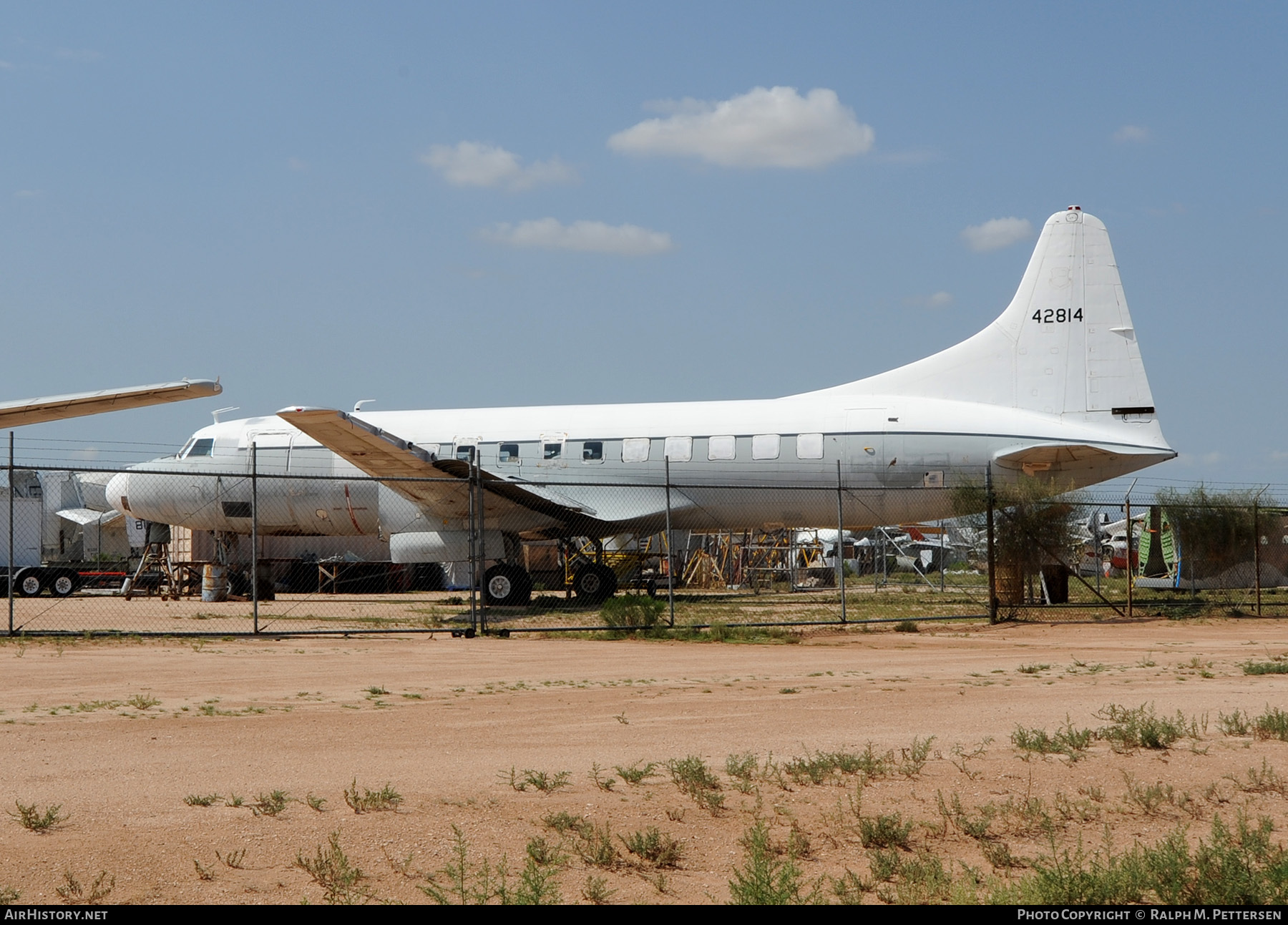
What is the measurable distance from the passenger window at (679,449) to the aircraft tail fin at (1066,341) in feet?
18.4

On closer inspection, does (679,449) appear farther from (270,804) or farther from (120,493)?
(270,804)

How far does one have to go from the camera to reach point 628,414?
25062mm

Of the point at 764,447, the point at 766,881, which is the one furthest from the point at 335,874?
the point at 764,447

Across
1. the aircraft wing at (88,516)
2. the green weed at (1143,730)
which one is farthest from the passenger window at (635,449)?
the aircraft wing at (88,516)

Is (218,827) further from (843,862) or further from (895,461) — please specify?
(895,461)

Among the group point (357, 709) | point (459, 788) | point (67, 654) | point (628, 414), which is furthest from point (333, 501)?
point (459, 788)

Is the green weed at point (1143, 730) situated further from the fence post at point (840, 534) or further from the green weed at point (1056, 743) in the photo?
the fence post at point (840, 534)

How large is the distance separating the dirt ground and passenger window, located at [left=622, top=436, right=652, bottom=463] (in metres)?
10.7

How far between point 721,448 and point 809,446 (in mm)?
1839

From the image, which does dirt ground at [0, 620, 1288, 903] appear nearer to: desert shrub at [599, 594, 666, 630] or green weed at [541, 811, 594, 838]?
green weed at [541, 811, 594, 838]

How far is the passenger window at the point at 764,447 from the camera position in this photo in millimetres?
23656

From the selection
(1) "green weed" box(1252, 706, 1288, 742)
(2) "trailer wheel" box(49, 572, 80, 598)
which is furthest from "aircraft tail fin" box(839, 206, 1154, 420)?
(2) "trailer wheel" box(49, 572, 80, 598)

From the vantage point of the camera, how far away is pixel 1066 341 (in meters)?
22.6

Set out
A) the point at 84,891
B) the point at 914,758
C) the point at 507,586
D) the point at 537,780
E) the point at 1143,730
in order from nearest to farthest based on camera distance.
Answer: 1. the point at 84,891
2. the point at 537,780
3. the point at 914,758
4. the point at 1143,730
5. the point at 507,586
